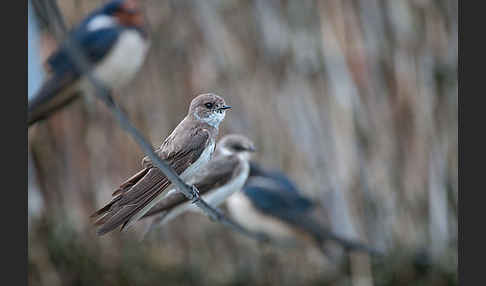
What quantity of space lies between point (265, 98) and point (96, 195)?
704 millimetres

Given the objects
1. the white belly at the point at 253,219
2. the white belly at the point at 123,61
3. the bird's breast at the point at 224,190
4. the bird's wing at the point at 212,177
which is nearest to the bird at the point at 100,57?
the white belly at the point at 123,61

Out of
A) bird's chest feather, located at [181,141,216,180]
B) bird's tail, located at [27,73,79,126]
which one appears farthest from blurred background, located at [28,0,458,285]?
bird's chest feather, located at [181,141,216,180]

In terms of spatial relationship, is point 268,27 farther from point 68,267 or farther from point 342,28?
point 68,267

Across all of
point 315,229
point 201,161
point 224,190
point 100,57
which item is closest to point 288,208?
point 315,229

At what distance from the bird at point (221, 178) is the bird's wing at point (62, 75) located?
0.28m

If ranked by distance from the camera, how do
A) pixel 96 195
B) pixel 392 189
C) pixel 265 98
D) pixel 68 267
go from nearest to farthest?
pixel 96 195 < pixel 265 98 < pixel 68 267 < pixel 392 189

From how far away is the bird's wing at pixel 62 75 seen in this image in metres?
0.84

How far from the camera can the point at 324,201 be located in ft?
9.16

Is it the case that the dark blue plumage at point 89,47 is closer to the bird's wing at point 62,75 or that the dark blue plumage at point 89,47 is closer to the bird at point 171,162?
the bird's wing at point 62,75

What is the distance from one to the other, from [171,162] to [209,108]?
78 mm

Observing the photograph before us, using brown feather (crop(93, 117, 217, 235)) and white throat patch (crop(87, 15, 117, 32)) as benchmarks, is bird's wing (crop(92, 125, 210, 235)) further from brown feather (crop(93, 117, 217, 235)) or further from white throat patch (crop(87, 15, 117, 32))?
white throat patch (crop(87, 15, 117, 32))

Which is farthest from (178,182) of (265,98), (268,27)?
(268,27)

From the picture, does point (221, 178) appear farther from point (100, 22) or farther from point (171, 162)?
point (171, 162)

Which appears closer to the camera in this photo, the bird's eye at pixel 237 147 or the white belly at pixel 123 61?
the white belly at pixel 123 61
